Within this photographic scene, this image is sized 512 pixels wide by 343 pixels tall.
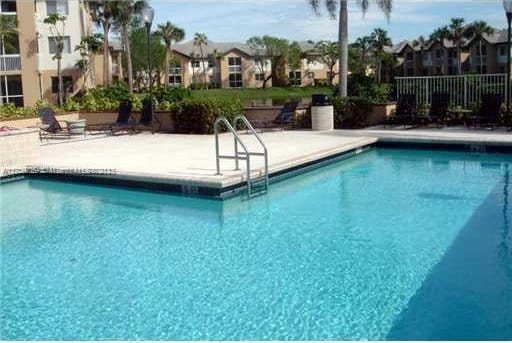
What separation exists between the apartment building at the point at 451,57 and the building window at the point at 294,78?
44.8 feet

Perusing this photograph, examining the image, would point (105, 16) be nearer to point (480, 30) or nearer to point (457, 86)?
point (457, 86)

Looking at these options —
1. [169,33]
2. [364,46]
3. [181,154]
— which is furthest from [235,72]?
[181,154]

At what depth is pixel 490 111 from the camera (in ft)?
53.3

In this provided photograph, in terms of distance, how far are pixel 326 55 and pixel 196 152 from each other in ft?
246

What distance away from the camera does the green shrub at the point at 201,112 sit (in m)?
17.5

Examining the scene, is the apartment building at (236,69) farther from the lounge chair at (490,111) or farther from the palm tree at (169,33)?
the lounge chair at (490,111)

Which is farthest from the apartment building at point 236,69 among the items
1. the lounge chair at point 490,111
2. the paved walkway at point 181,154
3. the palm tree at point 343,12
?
the lounge chair at point 490,111

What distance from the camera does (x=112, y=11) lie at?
47281 millimetres

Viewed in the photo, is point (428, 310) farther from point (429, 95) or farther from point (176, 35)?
point (176, 35)

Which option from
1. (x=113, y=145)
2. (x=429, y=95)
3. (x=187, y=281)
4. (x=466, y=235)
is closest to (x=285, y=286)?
(x=187, y=281)

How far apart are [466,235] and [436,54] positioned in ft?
248

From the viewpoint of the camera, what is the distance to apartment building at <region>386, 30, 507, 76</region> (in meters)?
71.9

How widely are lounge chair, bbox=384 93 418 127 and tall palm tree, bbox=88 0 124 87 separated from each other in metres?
32.5

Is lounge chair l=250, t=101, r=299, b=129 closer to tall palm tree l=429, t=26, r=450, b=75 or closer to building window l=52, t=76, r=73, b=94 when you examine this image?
building window l=52, t=76, r=73, b=94
